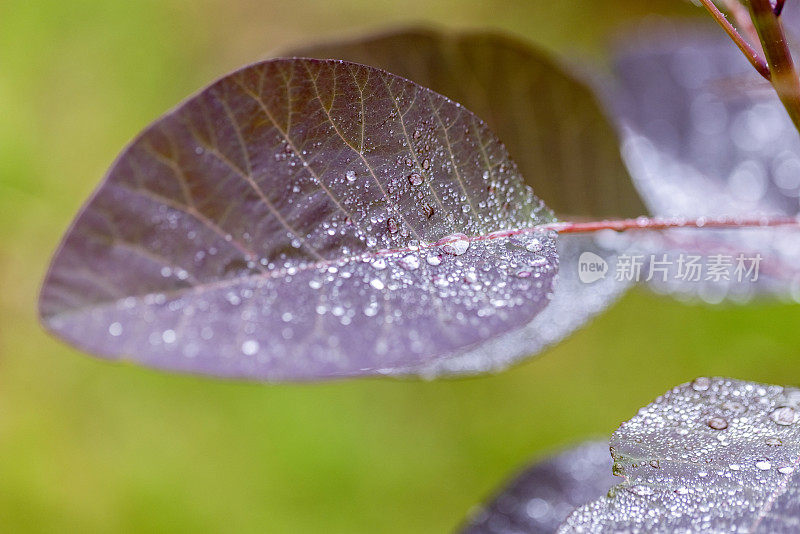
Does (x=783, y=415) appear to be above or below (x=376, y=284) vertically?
below

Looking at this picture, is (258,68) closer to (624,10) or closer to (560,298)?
(560,298)

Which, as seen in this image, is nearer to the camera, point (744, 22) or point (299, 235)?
point (299, 235)

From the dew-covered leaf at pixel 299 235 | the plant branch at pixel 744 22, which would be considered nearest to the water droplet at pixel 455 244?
the dew-covered leaf at pixel 299 235

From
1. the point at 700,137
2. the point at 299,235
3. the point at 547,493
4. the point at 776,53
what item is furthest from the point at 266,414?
the point at 776,53

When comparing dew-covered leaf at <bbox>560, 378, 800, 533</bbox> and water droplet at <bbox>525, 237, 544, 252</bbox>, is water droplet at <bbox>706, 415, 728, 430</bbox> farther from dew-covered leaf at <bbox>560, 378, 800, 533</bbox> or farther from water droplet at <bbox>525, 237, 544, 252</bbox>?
water droplet at <bbox>525, 237, 544, 252</bbox>

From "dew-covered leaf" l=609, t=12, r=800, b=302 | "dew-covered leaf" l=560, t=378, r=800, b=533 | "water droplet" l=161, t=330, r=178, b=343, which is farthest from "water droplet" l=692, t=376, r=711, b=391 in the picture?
"dew-covered leaf" l=609, t=12, r=800, b=302

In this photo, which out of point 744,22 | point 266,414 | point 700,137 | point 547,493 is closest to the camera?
point 744,22

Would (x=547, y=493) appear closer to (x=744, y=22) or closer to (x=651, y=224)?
(x=651, y=224)
